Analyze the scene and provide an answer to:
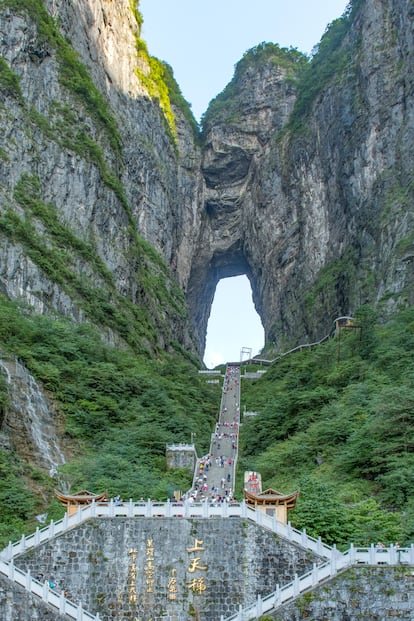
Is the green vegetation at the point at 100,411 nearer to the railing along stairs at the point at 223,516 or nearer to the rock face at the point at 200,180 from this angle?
the railing along stairs at the point at 223,516

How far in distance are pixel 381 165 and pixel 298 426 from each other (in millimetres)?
30917

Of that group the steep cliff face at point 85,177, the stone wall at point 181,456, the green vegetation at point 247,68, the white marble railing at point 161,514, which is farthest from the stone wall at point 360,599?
the green vegetation at point 247,68

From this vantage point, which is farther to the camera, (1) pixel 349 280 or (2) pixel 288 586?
(1) pixel 349 280

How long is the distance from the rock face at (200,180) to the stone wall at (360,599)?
1241 inches

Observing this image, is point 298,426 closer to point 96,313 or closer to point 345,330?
point 345,330

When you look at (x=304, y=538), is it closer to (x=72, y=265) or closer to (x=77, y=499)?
(x=77, y=499)

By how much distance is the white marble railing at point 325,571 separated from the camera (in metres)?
17.1

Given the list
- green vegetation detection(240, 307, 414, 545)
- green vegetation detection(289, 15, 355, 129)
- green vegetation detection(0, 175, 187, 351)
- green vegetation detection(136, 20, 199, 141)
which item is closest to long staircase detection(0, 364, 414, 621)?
green vegetation detection(240, 307, 414, 545)

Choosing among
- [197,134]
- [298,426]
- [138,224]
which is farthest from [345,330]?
[197,134]

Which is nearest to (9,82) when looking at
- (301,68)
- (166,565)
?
(166,565)

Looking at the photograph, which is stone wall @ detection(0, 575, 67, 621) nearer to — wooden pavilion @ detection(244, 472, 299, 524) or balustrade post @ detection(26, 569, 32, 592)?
balustrade post @ detection(26, 569, 32, 592)

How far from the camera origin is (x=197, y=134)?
89.5 metres

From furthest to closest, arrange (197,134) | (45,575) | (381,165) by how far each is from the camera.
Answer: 1. (197,134)
2. (381,165)
3. (45,575)

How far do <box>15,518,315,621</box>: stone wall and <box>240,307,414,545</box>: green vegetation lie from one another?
1859 mm
